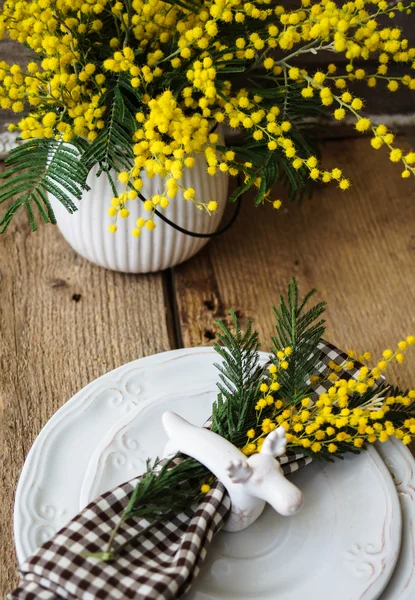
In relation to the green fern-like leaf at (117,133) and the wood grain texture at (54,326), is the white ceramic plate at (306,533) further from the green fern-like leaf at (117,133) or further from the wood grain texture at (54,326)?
the green fern-like leaf at (117,133)

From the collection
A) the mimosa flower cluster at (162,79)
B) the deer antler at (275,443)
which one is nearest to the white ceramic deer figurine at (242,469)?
the deer antler at (275,443)

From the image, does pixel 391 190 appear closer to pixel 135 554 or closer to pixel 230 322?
pixel 230 322

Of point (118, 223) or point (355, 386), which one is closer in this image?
point (355, 386)

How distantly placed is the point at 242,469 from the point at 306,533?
0.34 feet

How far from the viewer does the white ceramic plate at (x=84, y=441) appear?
0.54m

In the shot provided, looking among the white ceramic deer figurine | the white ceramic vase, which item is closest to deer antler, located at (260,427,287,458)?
the white ceramic deer figurine

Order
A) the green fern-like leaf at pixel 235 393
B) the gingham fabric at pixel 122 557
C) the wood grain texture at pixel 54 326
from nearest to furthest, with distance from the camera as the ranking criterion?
1. the gingham fabric at pixel 122 557
2. the green fern-like leaf at pixel 235 393
3. the wood grain texture at pixel 54 326

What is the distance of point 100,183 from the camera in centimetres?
70

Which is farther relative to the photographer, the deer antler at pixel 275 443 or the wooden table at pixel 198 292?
the wooden table at pixel 198 292

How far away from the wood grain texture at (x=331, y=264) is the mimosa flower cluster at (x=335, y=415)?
175mm

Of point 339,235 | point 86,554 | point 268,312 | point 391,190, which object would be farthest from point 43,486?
point 391,190

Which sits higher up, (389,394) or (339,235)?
(339,235)

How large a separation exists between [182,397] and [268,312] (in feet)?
0.70

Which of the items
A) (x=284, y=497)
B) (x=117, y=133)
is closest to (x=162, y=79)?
(x=117, y=133)
